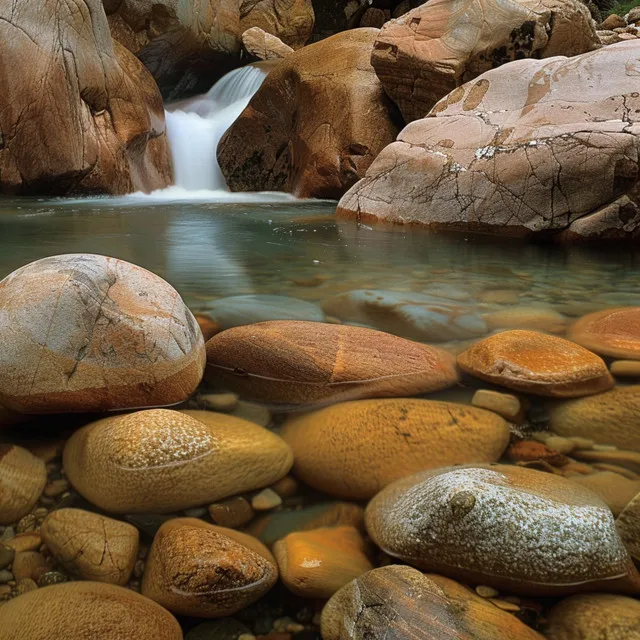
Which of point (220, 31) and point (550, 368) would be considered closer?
point (550, 368)

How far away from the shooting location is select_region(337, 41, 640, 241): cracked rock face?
5734mm

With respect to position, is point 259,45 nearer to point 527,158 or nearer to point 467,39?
point 467,39

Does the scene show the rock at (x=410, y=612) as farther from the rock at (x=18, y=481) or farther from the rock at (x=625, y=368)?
the rock at (x=625, y=368)

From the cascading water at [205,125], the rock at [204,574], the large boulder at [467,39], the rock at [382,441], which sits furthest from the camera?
the cascading water at [205,125]

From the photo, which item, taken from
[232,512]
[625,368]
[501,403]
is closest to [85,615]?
[232,512]

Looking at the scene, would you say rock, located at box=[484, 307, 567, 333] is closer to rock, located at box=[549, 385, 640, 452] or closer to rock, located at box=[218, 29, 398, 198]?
rock, located at box=[549, 385, 640, 452]

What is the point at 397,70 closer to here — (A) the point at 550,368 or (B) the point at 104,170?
(B) the point at 104,170

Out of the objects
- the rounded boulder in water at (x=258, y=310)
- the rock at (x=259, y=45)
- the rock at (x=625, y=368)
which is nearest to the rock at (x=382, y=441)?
the rock at (x=625, y=368)

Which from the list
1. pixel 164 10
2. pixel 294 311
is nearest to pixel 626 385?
pixel 294 311

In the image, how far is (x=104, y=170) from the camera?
33.6 ft

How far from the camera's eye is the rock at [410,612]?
109 centimetres

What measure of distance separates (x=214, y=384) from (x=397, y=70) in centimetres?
807

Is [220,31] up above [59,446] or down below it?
above

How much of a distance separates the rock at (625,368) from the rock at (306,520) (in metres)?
1.41
